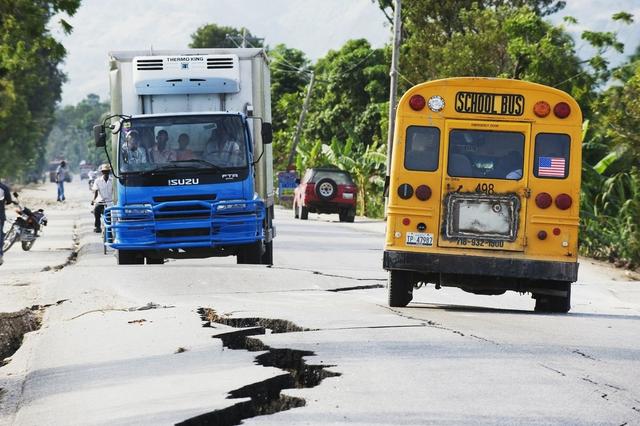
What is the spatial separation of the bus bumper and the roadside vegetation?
10.4 metres

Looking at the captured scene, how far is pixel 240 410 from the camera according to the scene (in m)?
7.87

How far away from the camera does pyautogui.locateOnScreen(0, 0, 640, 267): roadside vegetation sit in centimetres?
2541

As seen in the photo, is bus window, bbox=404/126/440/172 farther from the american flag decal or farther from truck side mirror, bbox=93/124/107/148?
truck side mirror, bbox=93/124/107/148

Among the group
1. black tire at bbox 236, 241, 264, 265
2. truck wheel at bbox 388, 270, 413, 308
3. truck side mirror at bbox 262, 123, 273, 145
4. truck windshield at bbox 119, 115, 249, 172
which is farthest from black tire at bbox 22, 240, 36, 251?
truck wheel at bbox 388, 270, 413, 308

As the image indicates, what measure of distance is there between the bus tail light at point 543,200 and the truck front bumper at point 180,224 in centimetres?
652

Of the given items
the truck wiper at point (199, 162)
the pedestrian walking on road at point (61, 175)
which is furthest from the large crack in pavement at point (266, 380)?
the pedestrian walking on road at point (61, 175)

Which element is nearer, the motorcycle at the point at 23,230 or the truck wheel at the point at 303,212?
the motorcycle at the point at 23,230

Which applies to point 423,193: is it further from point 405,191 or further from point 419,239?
point 419,239

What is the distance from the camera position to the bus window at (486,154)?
13680mm

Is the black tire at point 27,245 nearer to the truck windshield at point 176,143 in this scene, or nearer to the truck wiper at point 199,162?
the truck windshield at point 176,143

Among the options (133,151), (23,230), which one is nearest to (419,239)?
(133,151)

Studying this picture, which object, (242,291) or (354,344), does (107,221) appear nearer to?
(242,291)

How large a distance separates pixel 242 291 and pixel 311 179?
83.4 feet

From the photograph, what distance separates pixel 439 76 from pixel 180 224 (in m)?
26.5
